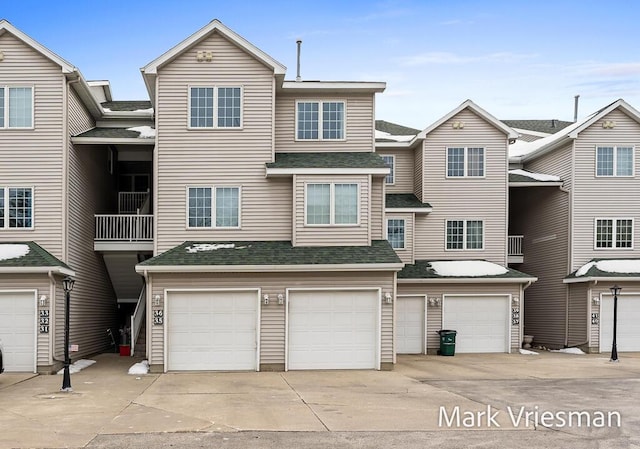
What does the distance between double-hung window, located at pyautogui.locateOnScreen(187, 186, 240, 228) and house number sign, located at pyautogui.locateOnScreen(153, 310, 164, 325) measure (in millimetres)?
2856

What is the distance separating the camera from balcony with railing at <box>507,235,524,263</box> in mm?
30484

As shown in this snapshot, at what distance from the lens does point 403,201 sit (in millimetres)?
28094

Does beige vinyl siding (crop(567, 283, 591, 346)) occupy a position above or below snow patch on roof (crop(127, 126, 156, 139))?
below

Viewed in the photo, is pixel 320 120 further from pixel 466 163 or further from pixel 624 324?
pixel 624 324

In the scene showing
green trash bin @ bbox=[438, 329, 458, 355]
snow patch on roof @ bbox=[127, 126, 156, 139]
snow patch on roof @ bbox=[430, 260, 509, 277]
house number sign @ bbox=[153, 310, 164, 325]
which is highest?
snow patch on roof @ bbox=[127, 126, 156, 139]

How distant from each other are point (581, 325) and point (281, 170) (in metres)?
13.5

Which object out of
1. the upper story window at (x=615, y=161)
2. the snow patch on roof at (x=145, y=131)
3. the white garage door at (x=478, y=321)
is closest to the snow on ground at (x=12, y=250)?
the snow patch on roof at (x=145, y=131)

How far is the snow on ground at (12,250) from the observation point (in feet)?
64.6

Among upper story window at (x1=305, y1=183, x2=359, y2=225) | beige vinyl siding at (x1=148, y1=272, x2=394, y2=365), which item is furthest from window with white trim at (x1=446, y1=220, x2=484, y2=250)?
beige vinyl siding at (x1=148, y1=272, x2=394, y2=365)

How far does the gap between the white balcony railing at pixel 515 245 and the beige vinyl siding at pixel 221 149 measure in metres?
13.2

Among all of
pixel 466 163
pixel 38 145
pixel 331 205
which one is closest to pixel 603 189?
pixel 466 163

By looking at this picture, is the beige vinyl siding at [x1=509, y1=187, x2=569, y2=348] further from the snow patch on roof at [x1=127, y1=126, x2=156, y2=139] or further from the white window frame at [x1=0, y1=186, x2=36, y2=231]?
the white window frame at [x1=0, y1=186, x2=36, y2=231]

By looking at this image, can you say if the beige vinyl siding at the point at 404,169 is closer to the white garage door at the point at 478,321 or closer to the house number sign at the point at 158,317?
the white garage door at the point at 478,321

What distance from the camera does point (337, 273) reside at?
19984 mm
